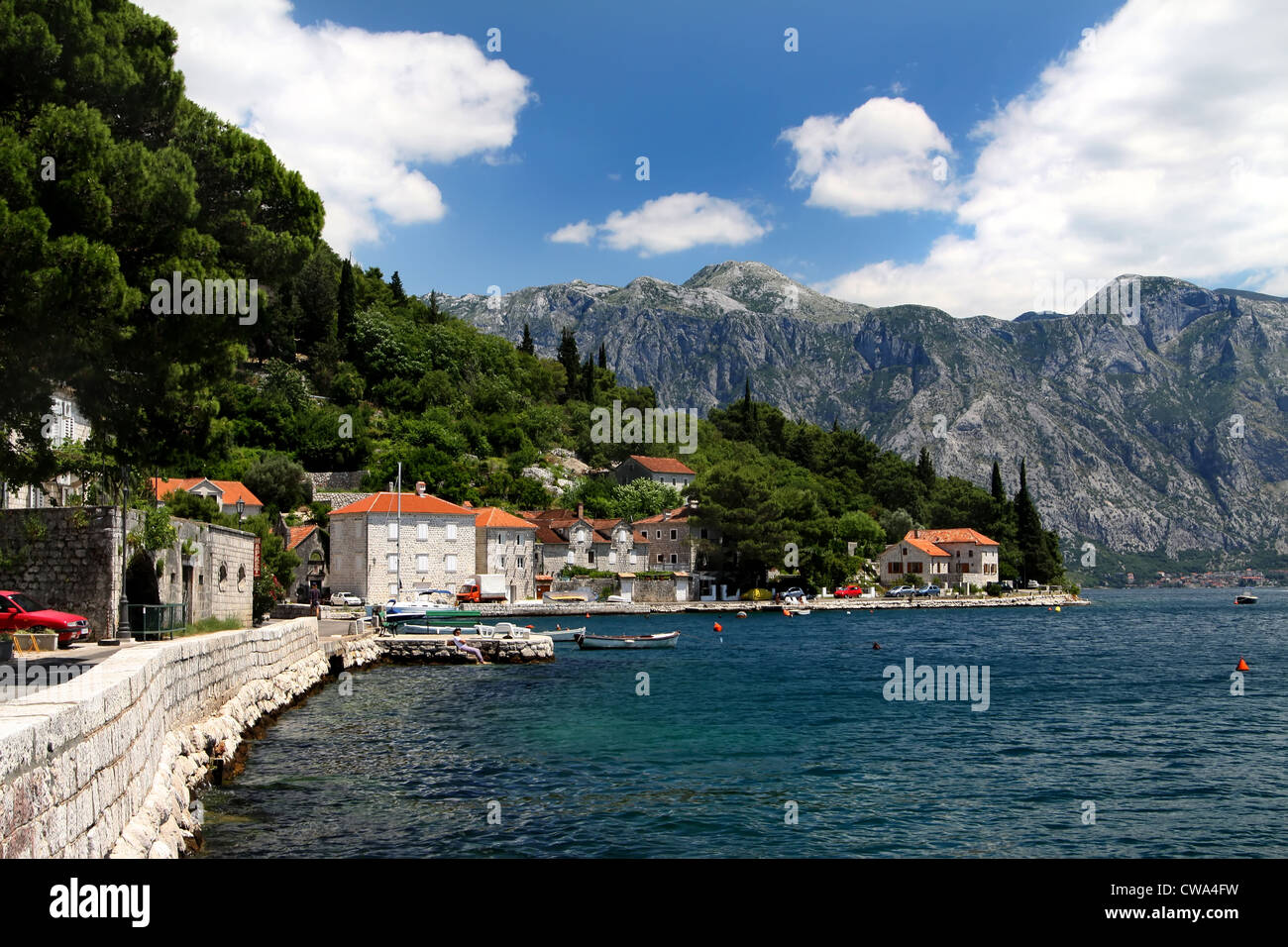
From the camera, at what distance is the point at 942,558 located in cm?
11106

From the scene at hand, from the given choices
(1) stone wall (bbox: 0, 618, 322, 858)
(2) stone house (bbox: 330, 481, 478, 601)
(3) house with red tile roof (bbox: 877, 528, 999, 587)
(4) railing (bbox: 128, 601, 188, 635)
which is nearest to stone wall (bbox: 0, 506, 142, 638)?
(4) railing (bbox: 128, 601, 188, 635)

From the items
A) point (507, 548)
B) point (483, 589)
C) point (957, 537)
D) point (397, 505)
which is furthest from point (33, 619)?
point (957, 537)

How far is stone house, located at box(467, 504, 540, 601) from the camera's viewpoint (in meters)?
77.9

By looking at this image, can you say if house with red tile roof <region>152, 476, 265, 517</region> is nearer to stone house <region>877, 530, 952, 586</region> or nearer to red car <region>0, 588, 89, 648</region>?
red car <region>0, 588, 89, 648</region>

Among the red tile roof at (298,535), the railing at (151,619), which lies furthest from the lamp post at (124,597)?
the red tile roof at (298,535)

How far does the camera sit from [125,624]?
2097 cm

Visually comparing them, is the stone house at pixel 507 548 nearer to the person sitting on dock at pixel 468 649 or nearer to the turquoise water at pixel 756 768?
the person sitting on dock at pixel 468 649

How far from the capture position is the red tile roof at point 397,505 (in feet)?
233

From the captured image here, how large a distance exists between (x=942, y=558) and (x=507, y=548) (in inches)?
2273

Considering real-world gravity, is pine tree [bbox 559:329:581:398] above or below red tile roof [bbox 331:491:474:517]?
above

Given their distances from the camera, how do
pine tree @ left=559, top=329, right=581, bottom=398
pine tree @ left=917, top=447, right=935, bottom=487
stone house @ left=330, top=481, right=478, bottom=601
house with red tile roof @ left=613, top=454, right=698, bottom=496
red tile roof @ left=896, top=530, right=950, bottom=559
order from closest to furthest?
stone house @ left=330, top=481, right=478, bottom=601, house with red tile roof @ left=613, top=454, right=698, bottom=496, red tile roof @ left=896, top=530, right=950, bottom=559, pine tree @ left=559, top=329, right=581, bottom=398, pine tree @ left=917, top=447, right=935, bottom=487

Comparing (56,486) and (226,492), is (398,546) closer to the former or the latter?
Answer: (226,492)

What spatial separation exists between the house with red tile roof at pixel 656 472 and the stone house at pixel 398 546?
119 ft
